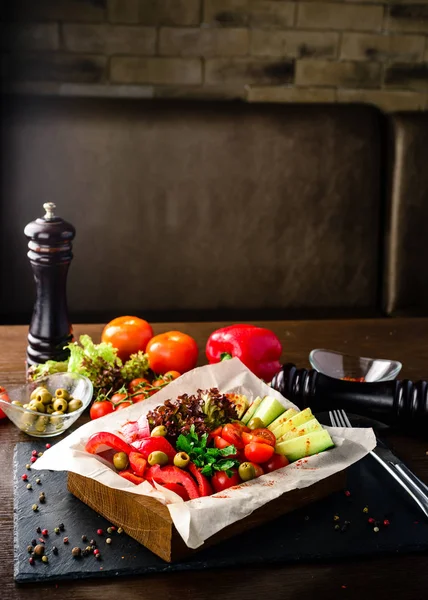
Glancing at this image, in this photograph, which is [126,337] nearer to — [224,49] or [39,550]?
[39,550]

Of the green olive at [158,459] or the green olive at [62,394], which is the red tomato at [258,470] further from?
the green olive at [62,394]

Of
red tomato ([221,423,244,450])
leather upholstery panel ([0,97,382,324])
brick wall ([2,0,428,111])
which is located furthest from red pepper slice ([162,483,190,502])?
brick wall ([2,0,428,111])

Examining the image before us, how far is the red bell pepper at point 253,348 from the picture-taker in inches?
63.9

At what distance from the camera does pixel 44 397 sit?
1385mm

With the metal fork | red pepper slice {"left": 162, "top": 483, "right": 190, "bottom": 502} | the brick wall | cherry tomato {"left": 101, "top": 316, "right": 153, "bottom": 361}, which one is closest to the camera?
red pepper slice {"left": 162, "top": 483, "right": 190, "bottom": 502}

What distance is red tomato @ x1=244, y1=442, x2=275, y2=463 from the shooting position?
1086 millimetres

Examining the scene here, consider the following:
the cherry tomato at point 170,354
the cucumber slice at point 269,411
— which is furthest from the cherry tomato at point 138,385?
the cucumber slice at point 269,411

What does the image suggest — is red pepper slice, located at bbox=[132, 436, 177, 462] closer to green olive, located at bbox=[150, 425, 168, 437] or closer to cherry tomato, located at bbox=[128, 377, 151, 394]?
green olive, located at bbox=[150, 425, 168, 437]

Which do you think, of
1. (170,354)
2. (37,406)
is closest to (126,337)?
(170,354)

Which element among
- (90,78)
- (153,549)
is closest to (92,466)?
(153,549)

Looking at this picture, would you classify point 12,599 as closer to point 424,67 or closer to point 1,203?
point 1,203

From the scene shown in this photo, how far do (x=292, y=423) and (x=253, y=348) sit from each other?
455mm

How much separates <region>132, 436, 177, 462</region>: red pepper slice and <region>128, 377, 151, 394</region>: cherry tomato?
38 centimetres

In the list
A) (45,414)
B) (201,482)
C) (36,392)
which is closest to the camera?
(201,482)
